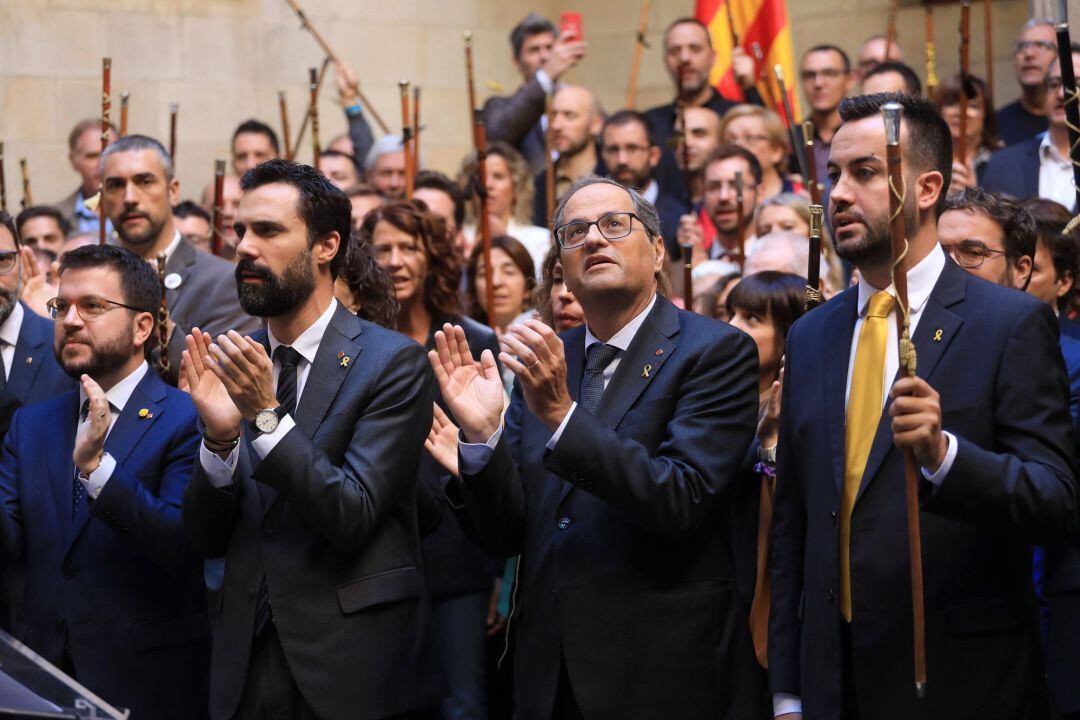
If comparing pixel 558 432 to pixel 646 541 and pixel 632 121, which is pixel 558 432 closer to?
pixel 646 541

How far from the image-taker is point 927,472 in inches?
128

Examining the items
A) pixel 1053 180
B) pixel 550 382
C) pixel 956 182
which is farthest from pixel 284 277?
pixel 1053 180

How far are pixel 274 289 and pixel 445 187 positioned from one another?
2965 millimetres

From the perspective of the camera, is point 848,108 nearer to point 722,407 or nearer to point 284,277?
point 722,407

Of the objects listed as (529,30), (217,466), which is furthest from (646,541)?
(529,30)

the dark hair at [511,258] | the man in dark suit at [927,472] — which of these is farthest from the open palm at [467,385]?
the dark hair at [511,258]

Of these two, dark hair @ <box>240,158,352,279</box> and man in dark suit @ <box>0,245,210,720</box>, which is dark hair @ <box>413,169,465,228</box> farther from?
dark hair @ <box>240,158,352,279</box>

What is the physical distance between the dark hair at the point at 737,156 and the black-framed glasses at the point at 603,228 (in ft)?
10.5

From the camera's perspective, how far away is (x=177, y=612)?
4613 millimetres

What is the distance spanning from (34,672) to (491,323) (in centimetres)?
319

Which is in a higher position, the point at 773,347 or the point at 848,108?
the point at 848,108

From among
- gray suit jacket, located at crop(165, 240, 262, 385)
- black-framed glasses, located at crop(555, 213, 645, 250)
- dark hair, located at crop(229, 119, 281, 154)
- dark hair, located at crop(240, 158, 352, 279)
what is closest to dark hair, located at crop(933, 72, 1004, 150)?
dark hair, located at crop(229, 119, 281, 154)

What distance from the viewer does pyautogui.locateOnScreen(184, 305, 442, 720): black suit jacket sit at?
3.85 metres

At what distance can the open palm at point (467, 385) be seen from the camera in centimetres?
397
